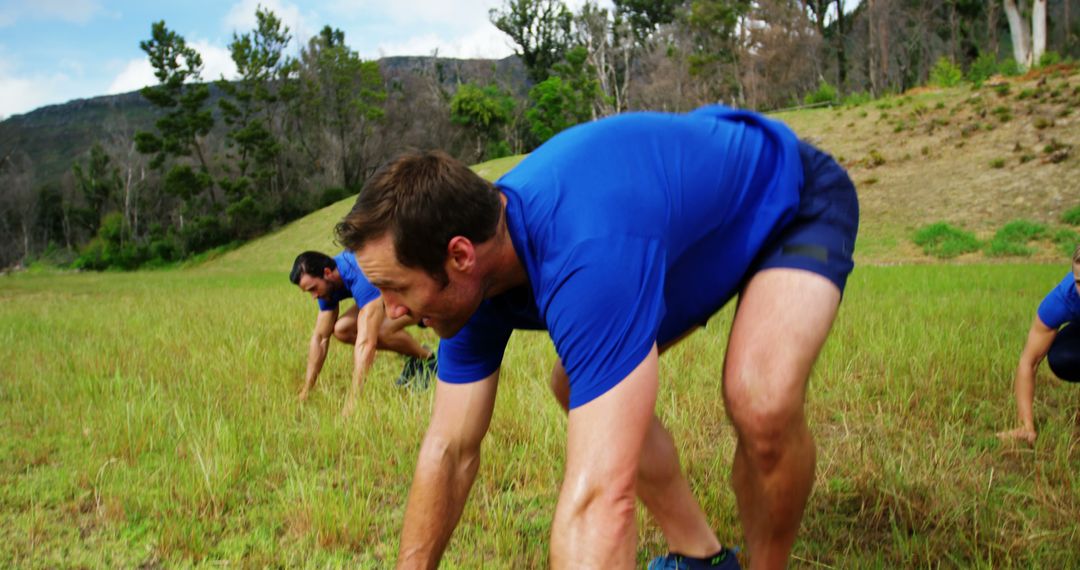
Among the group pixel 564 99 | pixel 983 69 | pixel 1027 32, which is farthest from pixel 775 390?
pixel 564 99

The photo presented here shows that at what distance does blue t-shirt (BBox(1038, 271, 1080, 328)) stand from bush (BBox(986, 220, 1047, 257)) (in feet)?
36.8

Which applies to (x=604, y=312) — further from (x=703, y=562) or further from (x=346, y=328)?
(x=346, y=328)

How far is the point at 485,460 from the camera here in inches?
149

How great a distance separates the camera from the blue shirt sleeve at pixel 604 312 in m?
1.60

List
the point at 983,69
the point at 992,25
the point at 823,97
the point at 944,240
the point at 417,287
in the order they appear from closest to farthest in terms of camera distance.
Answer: the point at 417,287 < the point at 944,240 < the point at 983,69 < the point at 823,97 < the point at 992,25

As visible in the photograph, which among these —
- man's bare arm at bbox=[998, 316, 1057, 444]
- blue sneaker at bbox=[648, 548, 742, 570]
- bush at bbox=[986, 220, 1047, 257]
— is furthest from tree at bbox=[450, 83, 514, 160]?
blue sneaker at bbox=[648, 548, 742, 570]

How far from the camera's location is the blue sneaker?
2506 mm

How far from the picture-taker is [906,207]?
1720cm

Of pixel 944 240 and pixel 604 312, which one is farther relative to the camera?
pixel 944 240

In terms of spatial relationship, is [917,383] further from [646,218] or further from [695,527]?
[646,218]

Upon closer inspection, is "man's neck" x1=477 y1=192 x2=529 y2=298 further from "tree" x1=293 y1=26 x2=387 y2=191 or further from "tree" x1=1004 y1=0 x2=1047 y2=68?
"tree" x1=293 y1=26 x2=387 y2=191

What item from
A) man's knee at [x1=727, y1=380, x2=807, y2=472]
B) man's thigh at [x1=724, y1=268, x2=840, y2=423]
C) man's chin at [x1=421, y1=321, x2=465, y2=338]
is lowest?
man's knee at [x1=727, y1=380, x2=807, y2=472]

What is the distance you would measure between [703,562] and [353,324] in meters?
4.41

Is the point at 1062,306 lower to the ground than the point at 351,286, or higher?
lower
